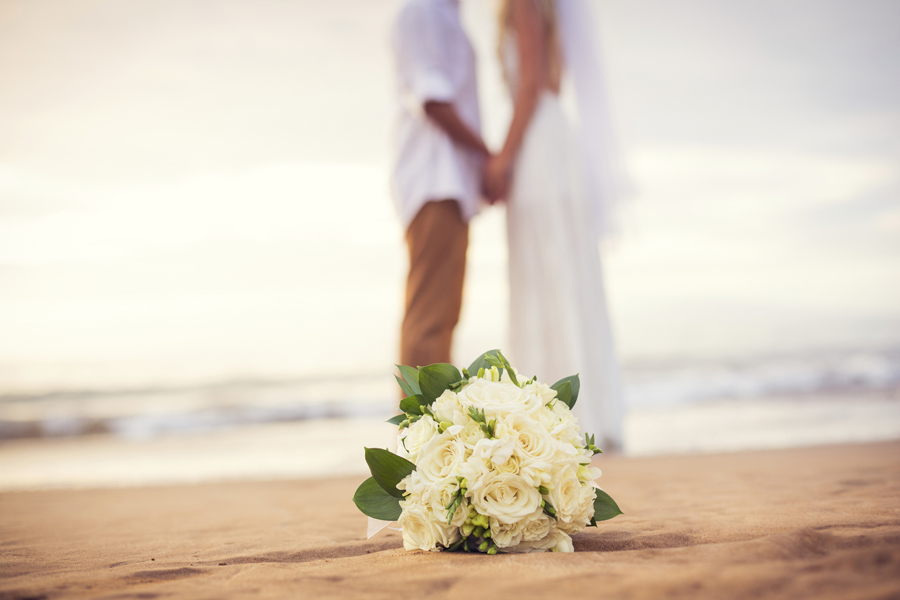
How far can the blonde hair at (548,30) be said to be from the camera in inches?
140

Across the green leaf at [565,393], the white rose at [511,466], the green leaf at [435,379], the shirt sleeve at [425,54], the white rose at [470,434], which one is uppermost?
the shirt sleeve at [425,54]

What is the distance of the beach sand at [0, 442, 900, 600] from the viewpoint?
1.01 m

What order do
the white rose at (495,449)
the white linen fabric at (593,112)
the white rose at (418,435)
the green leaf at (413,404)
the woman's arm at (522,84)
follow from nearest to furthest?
the white rose at (495,449) → the white rose at (418,435) → the green leaf at (413,404) → the woman's arm at (522,84) → the white linen fabric at (593,112)

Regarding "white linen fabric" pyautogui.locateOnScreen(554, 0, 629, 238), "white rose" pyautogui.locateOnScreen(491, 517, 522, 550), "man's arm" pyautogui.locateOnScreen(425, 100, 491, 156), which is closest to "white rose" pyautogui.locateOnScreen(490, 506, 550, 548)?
"white rose" pyautogui.locateOnScreen(491, 517, 522, 550)

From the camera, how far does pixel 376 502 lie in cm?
140

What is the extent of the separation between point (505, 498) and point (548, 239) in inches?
96.5

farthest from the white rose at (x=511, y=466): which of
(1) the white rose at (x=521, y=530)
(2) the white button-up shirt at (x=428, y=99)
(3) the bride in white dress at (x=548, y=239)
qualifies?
(3) the bride in white dress at (x=548, y=239)

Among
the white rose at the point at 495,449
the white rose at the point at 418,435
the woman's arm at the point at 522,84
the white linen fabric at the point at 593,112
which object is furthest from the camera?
the white linen fabric at the point at 593,112

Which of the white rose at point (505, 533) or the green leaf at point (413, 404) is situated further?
the green leaf at point (413, 404)

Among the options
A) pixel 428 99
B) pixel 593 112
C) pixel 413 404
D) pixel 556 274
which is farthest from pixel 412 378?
pixel 593 112

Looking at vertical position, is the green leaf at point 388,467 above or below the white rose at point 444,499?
above

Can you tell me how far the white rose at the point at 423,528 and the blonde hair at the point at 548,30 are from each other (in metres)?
3.07

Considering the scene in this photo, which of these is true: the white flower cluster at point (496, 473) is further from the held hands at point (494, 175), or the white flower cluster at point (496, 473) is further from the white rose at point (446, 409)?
the held hands at point (494, 175)

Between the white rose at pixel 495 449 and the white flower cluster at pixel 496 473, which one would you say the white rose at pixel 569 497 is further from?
the white rose at pixel 495 449
